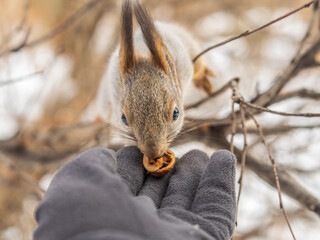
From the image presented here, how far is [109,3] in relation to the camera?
274 cm

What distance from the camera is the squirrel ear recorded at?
3.61ft

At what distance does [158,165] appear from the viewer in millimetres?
943

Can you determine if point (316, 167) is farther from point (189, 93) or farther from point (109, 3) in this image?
point (109, 3)

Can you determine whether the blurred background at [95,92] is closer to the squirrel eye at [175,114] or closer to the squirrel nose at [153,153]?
the squirrel eye at [175,114]

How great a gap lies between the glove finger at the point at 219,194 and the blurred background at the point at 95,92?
1.69 feet

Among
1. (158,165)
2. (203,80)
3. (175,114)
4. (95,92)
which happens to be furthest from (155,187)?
(95,92)

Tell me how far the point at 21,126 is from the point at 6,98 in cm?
21

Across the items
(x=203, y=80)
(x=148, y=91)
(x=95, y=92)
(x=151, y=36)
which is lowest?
(x=95, y=92)

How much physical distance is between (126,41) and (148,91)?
0.22 metres

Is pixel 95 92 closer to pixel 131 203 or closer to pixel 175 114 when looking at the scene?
pixel 175 114

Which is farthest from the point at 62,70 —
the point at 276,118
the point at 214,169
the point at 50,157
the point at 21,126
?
the point at 214,169

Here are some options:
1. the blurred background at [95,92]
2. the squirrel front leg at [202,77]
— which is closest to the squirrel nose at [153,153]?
the blurred background at [95,92]

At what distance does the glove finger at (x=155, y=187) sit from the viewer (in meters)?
0.87

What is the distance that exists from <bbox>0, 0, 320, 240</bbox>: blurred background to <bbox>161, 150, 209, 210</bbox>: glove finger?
0.36m
